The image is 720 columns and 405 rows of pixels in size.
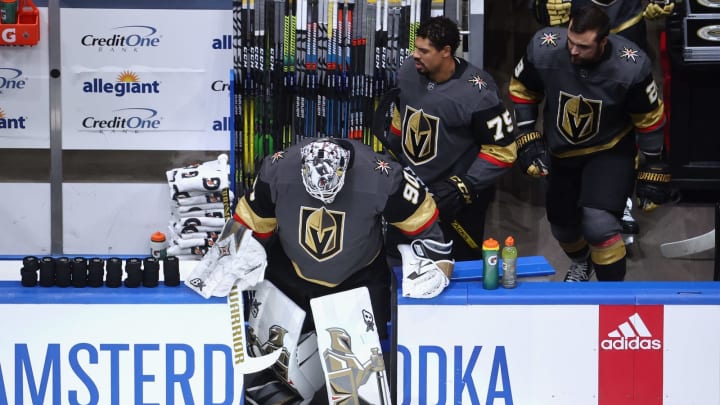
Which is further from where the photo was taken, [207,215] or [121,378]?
[207,215]

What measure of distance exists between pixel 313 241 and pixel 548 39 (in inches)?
77.3

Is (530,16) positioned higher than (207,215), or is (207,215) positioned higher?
(530,16)

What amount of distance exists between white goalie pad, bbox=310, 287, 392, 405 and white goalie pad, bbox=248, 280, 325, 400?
0.45 ft

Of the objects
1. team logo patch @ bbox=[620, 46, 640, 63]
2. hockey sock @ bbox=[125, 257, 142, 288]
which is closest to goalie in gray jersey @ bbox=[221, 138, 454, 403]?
hockey sock @ bbox=[125, 257, 142, 288]

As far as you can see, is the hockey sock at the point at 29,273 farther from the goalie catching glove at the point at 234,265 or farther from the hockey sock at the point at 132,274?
the goalie catching glove at the point at 234,265

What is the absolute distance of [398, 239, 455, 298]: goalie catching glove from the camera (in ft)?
22.0

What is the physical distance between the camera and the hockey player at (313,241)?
6711 millimetres

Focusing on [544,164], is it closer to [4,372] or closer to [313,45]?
[313,45]

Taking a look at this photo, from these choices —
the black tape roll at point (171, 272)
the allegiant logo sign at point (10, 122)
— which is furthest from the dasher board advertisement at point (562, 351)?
the allegiant logo sign at point (10, 122)

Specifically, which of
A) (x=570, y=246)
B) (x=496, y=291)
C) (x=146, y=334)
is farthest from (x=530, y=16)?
(x=146, y=334)

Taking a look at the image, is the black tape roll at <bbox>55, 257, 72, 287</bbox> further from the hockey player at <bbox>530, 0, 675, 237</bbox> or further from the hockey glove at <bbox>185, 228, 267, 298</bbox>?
the hockey player at <bbox>530, 0, 675, 237</bbox>

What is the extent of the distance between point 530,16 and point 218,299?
3800mm

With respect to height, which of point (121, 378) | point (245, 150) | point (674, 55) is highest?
point (674, 55)

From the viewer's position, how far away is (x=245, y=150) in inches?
357
